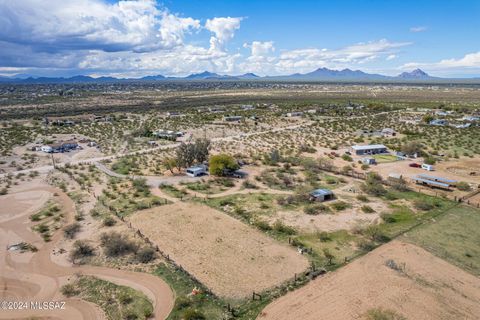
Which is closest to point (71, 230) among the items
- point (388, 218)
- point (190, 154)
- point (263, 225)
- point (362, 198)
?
point (263, 225)

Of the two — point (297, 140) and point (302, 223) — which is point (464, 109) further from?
point (302, 223)

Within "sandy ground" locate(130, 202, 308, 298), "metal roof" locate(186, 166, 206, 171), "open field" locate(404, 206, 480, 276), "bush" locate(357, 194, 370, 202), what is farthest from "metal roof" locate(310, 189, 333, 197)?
"metal roof" locate(186, 166, 206, 171)

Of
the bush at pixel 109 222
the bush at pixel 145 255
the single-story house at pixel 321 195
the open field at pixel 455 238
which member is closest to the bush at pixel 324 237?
the open field at pixel 455 238

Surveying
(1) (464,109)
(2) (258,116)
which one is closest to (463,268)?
(2) (258,116)

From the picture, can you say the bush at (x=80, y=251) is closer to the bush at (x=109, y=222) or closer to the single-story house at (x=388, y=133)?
the bush at (x=109, y=222)

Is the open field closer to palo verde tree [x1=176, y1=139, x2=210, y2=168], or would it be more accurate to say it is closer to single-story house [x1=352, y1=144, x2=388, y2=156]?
single-story house [x1=352, y1=144, x2=388, y2=156]

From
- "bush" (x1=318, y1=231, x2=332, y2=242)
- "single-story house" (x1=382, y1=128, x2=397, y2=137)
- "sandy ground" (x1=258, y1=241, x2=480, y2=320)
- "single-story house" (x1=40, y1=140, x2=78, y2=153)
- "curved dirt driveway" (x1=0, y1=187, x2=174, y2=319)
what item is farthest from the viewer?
"single-story house" (x1=382, y1=128, x2=397, y2=137)
